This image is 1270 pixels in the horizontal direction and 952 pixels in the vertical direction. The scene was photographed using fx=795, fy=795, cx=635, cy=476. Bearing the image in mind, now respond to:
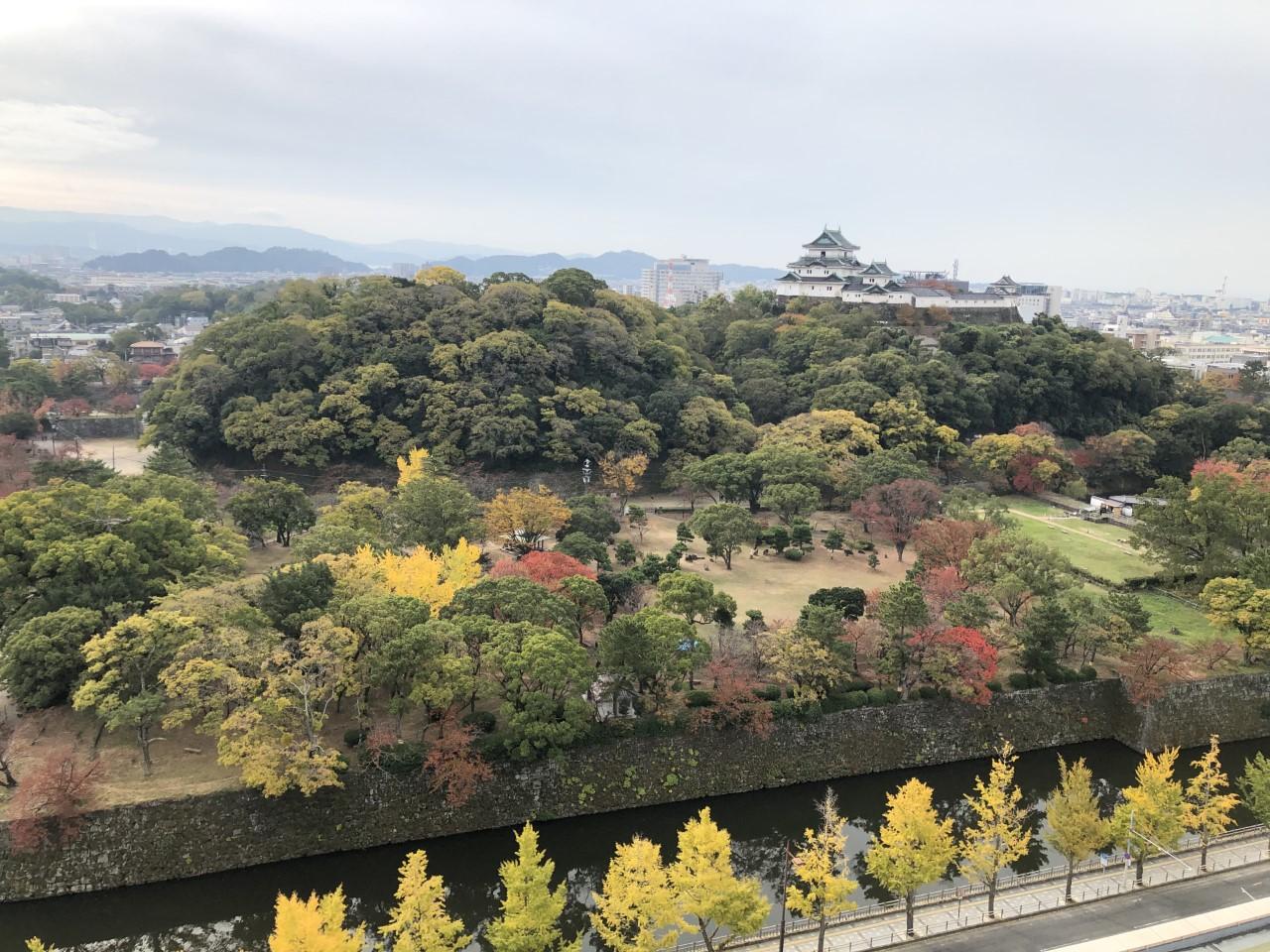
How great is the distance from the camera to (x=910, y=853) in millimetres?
14047

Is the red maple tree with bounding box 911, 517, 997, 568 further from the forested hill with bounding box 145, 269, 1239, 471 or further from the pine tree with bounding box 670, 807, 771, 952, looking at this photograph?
the pine tree with bounding box 670, 807, 771, 952

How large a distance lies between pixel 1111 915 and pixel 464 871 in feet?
41.4

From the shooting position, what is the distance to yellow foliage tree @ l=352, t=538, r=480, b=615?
21203mm

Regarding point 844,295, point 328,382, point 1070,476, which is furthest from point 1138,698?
point 844,295

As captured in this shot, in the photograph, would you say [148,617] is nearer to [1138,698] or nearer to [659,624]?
[659,624]

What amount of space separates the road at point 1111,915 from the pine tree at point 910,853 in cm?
96

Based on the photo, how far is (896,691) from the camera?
2123 cm

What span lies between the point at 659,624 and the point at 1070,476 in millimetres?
31497

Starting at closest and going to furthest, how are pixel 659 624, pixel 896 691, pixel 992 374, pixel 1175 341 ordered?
pixel 659 624
pixel 896 691
pixel 992 374
pixel 1175 341

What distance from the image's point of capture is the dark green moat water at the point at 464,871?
50.1ft

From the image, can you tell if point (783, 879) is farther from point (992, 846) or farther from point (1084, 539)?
point (1084, 539)

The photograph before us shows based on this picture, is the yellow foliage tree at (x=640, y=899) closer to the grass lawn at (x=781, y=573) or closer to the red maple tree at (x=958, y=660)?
the red maple tree at (x=958, y=660)

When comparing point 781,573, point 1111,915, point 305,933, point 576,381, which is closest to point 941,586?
point 781,573

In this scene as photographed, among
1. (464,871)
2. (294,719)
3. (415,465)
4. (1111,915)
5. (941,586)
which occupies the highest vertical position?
(415,465)
